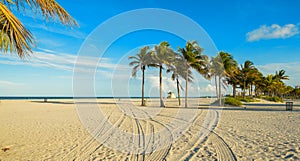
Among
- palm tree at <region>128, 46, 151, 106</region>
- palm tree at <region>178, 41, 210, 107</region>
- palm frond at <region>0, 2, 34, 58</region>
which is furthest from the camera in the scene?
palm tree at <region>128, 46, 151, 106</region>

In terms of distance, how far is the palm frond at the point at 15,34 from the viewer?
2969mm

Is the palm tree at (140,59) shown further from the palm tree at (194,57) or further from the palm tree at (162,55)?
the palm tree at (194,57)

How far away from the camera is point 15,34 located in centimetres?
314

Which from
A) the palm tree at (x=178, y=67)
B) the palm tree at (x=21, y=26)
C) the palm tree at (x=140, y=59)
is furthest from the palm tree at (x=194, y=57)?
the palm tree at (x=21, y=26)

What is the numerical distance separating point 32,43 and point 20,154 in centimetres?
391

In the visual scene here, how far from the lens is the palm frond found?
297 centimetres

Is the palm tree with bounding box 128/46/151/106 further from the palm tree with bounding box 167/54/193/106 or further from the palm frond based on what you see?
the palm frond

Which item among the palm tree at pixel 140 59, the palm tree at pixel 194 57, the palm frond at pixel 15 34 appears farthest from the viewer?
the palm tree at pixel 140 59

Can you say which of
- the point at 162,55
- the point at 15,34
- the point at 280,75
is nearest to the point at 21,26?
the point at 15,34

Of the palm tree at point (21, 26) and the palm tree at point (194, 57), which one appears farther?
the palm tree at point (194, 57)

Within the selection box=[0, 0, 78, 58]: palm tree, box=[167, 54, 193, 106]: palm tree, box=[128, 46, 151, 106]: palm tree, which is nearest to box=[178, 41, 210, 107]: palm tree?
box=[167, 54, 193, 106]: palm tree

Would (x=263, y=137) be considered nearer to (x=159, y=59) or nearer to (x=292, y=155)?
(x=292, y=155)

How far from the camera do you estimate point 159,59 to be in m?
24.0

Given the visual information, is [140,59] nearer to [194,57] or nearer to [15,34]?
[194,57]
